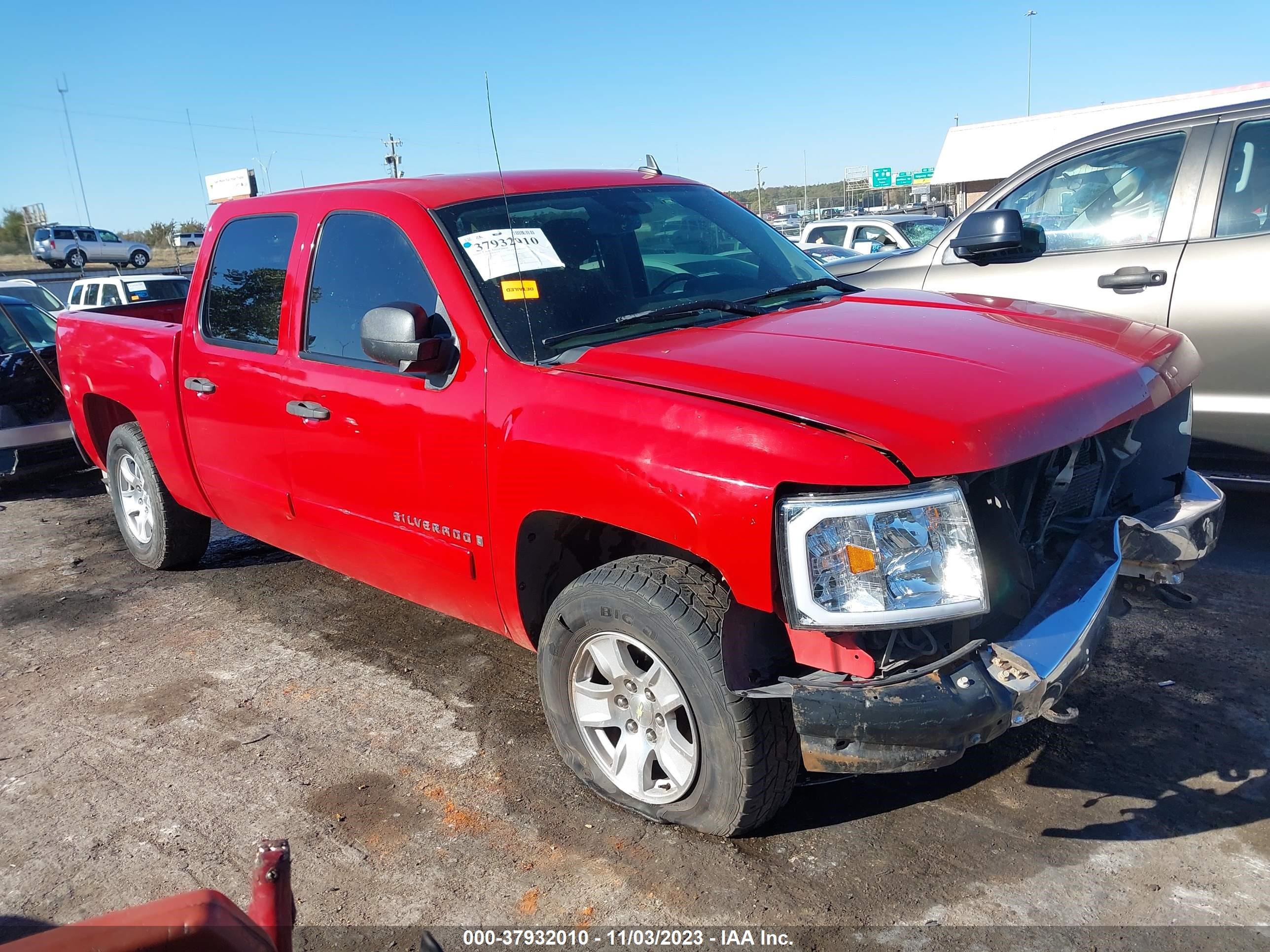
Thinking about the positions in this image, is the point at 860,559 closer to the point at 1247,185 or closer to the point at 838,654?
the point at 838,654

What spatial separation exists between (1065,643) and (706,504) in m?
0.95

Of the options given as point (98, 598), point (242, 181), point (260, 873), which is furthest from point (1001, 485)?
point (242, 181)

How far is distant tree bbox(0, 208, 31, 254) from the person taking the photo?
60.9 meters

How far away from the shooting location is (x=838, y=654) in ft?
8.08

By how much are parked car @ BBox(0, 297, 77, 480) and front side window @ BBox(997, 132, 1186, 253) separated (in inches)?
262

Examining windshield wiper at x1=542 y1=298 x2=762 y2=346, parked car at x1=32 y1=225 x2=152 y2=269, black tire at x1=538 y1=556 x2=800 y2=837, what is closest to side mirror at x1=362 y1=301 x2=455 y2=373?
windshield wiper at x1=542 y1=298 x2=762 y2=346

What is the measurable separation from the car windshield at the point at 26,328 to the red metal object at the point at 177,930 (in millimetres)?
7520

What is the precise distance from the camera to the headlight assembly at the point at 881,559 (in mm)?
2361

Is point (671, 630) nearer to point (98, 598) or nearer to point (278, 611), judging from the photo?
point (278, 611)

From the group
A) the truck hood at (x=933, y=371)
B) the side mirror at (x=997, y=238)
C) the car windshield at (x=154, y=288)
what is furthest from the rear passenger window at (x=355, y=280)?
the car windshield at (x=154, y=288)

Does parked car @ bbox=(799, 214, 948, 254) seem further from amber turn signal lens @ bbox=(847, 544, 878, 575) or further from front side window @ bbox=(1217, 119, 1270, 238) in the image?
amber turn signal lens @ bbox=(847, 544, 878, 575)

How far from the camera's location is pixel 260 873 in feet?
4.93

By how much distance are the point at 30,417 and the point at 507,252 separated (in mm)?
5629

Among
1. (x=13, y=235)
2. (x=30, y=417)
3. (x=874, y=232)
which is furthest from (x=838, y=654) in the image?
(x=13, y=235)
